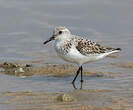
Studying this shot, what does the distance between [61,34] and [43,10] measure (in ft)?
15.8

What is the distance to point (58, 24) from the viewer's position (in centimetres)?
1526

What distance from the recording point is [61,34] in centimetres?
1137

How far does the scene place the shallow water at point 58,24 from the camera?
436 inches

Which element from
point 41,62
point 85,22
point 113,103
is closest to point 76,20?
point 85,22

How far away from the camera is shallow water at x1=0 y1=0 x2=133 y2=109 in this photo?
11.1 m

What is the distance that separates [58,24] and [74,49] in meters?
4.09

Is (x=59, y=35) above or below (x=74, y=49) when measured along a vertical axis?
above

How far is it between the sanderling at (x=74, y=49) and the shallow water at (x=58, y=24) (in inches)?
17.7

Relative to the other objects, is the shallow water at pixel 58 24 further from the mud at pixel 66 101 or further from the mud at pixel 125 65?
the mud at pixel 66 101

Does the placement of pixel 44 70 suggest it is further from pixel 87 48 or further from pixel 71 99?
pixel 71 99

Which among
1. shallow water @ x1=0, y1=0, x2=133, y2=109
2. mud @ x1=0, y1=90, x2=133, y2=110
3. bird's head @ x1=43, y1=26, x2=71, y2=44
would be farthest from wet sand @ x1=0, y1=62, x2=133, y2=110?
bird's head @ x1=43, y1=26, x2=71, y2=44

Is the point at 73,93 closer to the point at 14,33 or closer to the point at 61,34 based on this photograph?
the point at 61,34

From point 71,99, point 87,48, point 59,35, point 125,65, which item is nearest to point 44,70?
point 59,35

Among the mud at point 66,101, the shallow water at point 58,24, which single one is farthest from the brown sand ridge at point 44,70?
the mud at point 66,101
